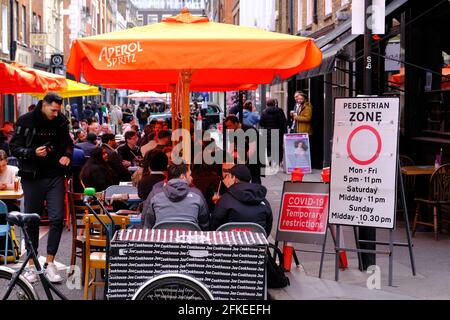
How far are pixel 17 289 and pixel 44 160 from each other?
3079 mm

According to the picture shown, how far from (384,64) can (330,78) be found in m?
4.78

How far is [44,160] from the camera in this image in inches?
351

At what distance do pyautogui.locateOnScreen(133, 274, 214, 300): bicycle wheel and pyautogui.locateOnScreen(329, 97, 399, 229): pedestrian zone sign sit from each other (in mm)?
3091

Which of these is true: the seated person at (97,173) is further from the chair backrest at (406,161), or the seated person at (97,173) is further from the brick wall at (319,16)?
the brick wall at (319,16)

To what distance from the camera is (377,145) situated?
830 cm

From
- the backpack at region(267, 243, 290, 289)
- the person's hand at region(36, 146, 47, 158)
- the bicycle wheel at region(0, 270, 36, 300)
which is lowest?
the backpack at region(267, 243, 290, 289)

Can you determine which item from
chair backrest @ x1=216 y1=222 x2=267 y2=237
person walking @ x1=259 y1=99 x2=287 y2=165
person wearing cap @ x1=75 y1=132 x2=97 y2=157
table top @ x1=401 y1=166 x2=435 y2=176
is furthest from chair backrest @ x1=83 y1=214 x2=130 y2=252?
person walking @ x1=259 y1=99 x2=287 y2=165

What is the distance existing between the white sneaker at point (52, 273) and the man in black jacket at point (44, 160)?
0.28 ft

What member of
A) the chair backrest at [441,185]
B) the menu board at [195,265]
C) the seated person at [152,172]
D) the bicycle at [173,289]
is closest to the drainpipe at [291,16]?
the chair backrest at [441,185]

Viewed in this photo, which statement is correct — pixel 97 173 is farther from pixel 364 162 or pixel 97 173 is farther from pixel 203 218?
pixel 364 162

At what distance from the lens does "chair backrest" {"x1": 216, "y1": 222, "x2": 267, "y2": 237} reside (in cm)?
715

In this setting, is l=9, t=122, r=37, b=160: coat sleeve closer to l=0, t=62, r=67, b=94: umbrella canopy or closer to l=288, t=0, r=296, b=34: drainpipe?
l=0, t=62, r=67, b=94: umbrella canopy

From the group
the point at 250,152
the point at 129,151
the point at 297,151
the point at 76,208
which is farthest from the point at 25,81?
the point at 297,151

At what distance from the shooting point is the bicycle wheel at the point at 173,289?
5664 millimetres
